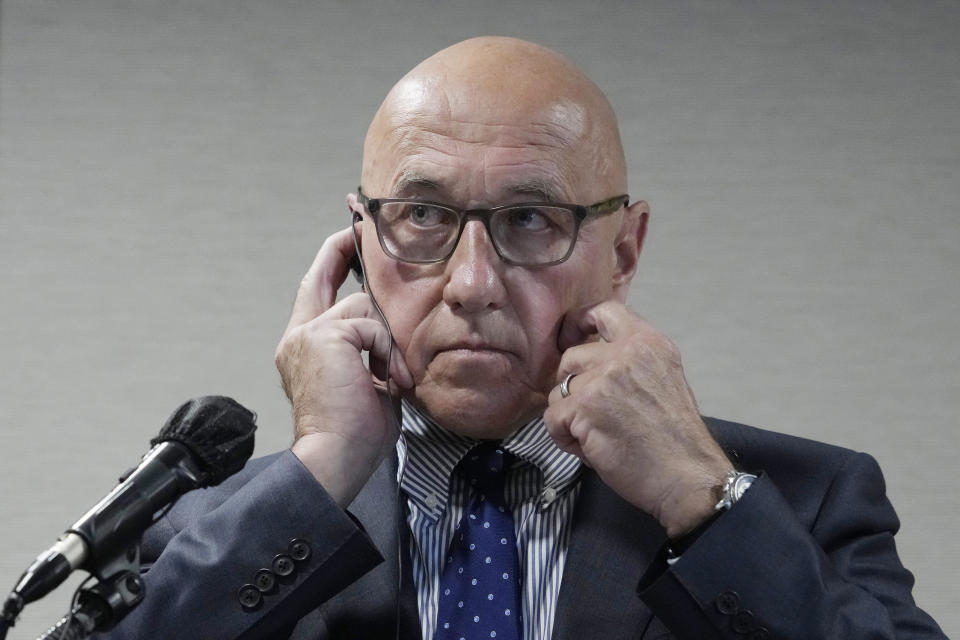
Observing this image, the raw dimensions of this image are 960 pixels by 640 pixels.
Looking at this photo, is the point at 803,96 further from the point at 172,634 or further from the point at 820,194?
the point at 172,634

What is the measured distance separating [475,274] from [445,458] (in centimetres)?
30

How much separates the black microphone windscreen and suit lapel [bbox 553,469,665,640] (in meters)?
0.59

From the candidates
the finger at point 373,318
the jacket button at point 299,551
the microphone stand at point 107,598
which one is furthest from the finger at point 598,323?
the microphone stand at point 107,598

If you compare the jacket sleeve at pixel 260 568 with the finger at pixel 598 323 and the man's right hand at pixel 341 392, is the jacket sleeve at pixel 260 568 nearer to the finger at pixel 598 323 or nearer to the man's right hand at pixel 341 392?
the man's right hand at pixel 341 392

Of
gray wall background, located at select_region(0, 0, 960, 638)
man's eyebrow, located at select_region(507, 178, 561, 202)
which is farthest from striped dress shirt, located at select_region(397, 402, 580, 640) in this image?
gray wall background, located at select_region(0, 0, 960, 638)

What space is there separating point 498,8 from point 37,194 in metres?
1.10

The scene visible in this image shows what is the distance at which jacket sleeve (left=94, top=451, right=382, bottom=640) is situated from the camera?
1631mm

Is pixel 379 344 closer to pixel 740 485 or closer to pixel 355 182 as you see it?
pixel 740 485

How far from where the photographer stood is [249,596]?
1.63 m

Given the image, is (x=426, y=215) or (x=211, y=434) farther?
(x=426, y=215)

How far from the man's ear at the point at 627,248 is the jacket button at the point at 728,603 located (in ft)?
1.83

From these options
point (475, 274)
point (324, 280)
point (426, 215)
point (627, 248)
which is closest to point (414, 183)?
point (426, 215)

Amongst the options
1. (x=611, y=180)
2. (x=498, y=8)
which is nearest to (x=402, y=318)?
(x=611, y=180)

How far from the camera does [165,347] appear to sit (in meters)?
2.80
